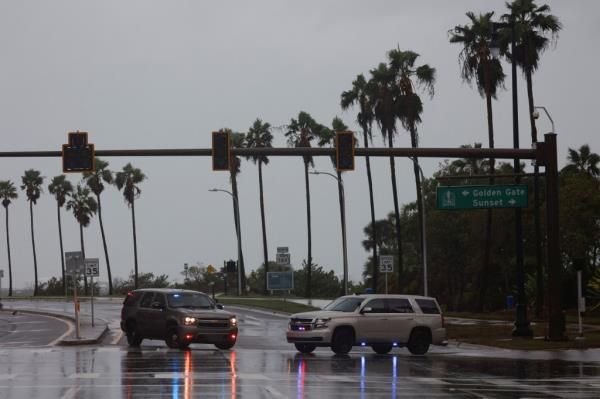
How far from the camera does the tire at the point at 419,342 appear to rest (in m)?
30.2

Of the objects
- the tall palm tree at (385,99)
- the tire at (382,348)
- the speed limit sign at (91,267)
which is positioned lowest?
the tire at (382,348)

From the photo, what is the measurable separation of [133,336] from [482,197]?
12.9m

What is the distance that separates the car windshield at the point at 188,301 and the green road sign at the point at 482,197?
953 cm

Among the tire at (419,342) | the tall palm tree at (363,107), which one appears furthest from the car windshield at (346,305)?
the tall palm tree at (363,107)

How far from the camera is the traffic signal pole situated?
31.3 metres

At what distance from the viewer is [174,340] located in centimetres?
2992

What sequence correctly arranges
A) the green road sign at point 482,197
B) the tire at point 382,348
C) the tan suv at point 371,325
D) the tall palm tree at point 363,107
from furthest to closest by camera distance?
the tall palm tree at point 363,107 < the green road sign at point 482,197 < the tire at point 382,348 < the tan suv at point 371,325

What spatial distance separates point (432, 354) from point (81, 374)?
12680 mm

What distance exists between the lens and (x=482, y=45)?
57.2 m

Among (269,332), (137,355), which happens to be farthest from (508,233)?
(137,355)

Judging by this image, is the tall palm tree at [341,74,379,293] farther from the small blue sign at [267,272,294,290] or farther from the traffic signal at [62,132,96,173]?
the traffic signal at [62,132,96,173]

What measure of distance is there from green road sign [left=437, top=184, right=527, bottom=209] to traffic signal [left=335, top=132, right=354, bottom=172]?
6.31 m

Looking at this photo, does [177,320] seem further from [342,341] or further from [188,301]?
[342,341]

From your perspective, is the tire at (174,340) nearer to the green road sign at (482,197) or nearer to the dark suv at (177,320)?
the dark suv at (177,320)
